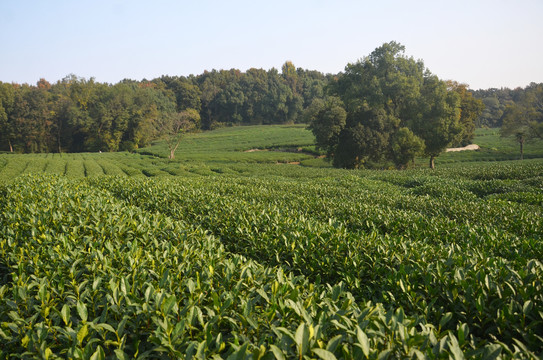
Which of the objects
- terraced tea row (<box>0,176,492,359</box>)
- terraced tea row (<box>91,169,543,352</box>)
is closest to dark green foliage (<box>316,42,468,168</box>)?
terraced tea row (<box>91,169,543,352</box>)

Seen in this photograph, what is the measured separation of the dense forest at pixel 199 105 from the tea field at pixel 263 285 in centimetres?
2705

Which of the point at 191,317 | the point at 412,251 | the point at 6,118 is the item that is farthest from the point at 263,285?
the point at 6,118

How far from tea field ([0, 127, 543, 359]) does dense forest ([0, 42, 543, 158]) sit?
2705 cm

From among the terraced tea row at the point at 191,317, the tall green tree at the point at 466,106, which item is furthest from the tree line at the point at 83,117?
the terraced tea row at the point at 191,317

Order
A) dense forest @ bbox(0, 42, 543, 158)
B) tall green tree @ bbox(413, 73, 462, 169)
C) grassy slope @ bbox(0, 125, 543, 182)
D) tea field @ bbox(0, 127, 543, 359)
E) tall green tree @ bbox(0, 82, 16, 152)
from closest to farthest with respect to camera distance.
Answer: tea field @ bbox(0, 127, 543, 359)
grassy slope @ bbox(0, 125, 543, 182)
tall green tree @ bbox(413, 73, 462, 169)
dense forest @ bbox(0, 42, 543, 158)
tall green tree @ bbox(0, 82, 16, 152)

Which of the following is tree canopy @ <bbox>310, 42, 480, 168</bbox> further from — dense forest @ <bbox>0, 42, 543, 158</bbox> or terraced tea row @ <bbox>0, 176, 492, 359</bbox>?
terraced tea row @ <bbox>0, 176, 492, 359</bbox>

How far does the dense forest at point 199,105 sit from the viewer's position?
33875mm

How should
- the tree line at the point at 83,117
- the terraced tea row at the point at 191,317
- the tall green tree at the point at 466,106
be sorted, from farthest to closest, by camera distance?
the tree line at the point at 83,117 → the tall green tree at the point at 466,106 → the terraced tea row at the point at 191,317

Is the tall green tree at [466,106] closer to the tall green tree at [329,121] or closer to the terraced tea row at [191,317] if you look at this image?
the tall green tree at [329,121]

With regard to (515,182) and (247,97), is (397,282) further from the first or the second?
(247,97)

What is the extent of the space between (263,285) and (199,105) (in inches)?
3950

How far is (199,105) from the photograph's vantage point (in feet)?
321

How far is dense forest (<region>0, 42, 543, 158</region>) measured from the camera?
33.9m

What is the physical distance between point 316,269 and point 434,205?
671cm
